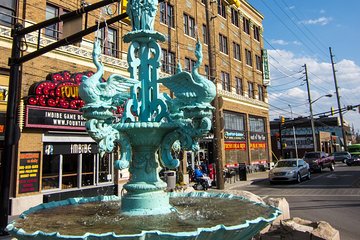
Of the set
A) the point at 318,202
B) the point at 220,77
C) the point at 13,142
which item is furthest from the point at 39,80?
the point at 220,77

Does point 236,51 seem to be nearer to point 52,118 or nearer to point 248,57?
point 248,57

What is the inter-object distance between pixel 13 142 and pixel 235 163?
24.8 meters

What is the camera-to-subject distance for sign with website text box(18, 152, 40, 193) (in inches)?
516

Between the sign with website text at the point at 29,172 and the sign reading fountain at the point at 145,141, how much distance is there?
858 cm

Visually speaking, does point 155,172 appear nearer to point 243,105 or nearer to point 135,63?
point 135,63

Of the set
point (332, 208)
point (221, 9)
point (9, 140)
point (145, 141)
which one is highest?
point (221, 9)

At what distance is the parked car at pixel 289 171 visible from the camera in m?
21.7

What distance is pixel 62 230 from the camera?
11.8 feet

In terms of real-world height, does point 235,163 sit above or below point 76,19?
below

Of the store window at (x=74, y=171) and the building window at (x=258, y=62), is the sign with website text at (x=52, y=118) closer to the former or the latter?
the store window at (x=74, y=171)

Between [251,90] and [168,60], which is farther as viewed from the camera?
[251,90]

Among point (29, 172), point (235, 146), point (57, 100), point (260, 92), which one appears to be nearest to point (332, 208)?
point (29, 172)

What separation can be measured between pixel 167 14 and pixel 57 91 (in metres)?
13.0

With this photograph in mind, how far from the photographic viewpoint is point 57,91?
14328 mm
